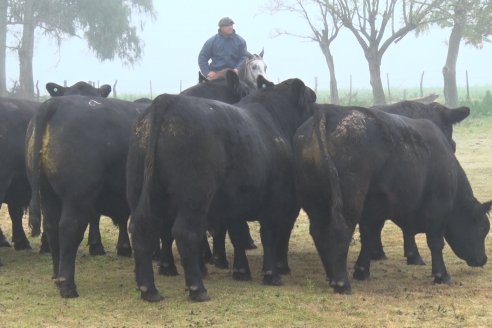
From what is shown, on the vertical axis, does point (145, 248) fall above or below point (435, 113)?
below

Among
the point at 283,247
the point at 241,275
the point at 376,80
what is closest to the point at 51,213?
the point at 241,275

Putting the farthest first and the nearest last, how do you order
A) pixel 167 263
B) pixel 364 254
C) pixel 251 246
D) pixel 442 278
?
pixel 251 246, pixel 167 263, pixel 364 254, pixel 442 278

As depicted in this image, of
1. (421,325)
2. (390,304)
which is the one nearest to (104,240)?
(390,304)

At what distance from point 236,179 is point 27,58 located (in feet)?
110

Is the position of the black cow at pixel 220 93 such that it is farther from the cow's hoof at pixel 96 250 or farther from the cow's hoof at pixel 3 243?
the cow's hoof at pixel 3 243

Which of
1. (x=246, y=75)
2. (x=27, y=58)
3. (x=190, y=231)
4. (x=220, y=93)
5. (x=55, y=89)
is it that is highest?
(x=27, y=58)

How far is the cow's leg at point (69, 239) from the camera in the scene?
7.57m

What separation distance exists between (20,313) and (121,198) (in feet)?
5.06

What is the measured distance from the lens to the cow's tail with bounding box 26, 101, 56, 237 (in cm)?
765

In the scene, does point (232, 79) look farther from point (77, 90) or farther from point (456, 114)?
point (456, 114)

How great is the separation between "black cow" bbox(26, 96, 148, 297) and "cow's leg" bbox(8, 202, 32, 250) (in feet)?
7.41

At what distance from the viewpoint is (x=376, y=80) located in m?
36.4

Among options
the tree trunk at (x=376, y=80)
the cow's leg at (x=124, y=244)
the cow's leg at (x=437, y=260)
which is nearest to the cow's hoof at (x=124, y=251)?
the cow's leg at (x=124, y=244)

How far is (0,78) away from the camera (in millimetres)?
41250
